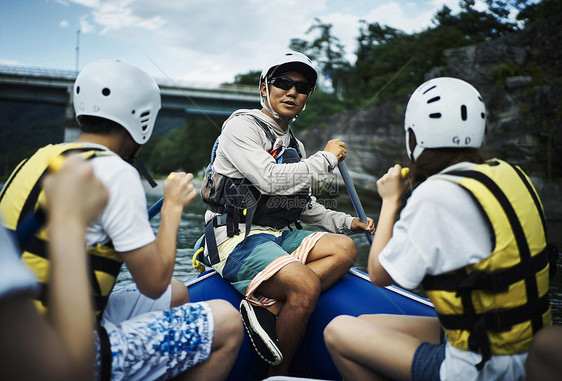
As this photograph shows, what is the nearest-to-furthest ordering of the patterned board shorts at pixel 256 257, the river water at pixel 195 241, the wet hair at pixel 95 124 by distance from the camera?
the wet hair at pixel 95 124 → the patterned board shorts at pixel 256 257 → the river water at pixel 195 241

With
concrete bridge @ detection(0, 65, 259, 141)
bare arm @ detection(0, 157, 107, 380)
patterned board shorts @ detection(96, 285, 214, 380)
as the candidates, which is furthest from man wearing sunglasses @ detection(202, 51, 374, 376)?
concrete bridge @ detection(0, 65, 259, 141)

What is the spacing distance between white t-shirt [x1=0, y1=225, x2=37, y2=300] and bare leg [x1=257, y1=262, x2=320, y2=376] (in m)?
1.63

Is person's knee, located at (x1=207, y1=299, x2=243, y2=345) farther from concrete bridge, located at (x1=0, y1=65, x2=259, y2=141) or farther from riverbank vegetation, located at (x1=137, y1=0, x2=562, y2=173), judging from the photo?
concrete bridge, located at (x1=0, y1=65, x2=259, y2=141)

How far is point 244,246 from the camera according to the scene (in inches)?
102

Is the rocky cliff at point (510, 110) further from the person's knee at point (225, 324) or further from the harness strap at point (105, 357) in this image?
the harness strap at point (105, 357)

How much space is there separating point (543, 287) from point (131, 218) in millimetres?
1425

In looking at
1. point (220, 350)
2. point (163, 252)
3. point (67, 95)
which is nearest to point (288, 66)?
point (163, 252)

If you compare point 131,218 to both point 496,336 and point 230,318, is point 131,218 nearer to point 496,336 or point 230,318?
point 230,318

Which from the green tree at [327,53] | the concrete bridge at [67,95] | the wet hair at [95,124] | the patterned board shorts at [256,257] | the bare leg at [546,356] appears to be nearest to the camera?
the bare leg at [546,356]

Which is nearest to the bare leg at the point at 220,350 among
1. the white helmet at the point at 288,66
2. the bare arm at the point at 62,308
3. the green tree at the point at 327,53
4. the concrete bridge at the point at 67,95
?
the bare arm at the point at 62,308

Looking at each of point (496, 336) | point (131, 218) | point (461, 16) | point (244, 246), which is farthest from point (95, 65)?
point (461, 16)

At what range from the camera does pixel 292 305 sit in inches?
91.3

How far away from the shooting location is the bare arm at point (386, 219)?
1.68 m

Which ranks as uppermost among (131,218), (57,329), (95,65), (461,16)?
(461,16)
